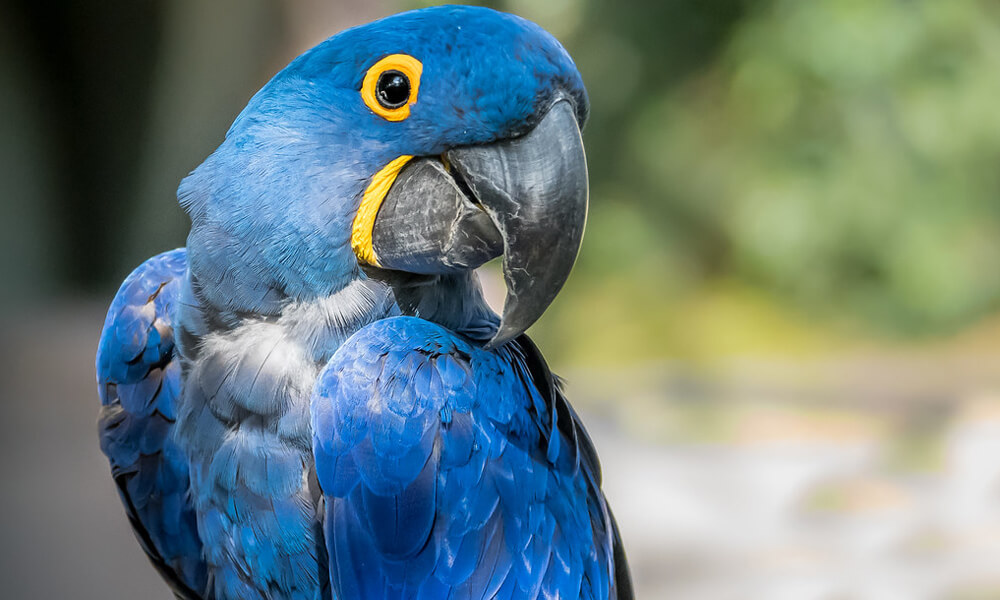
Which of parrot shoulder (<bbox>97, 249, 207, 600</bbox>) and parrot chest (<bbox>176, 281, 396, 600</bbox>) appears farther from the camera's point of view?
parrot shoulder (<bbox>97, 249, 207, 600</bbox>)

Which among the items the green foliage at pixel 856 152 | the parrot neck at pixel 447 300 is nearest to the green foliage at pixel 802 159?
the green foliage at pixel 856 152

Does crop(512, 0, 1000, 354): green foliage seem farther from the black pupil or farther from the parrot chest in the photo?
the parrot chest

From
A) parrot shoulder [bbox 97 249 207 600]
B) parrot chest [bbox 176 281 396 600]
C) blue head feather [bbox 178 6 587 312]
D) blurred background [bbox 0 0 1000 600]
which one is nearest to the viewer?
blue head feather [bbox 178 6 587 312]

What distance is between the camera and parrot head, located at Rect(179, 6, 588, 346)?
944 millimetres

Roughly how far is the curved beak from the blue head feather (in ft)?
0.08

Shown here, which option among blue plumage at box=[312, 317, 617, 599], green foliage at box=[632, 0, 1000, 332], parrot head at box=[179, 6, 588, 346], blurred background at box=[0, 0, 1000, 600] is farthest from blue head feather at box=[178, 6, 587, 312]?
green foliage at box=[632, 0, 1000, 332]

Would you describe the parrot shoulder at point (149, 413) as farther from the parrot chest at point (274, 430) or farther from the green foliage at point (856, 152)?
the green foliage at point (856, 152)

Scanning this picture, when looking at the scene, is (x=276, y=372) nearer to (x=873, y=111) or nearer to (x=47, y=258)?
(x=873, y=111)

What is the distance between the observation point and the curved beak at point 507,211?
944 millimetres

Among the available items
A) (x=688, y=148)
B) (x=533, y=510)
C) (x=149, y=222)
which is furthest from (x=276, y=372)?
(x=688, y=148)

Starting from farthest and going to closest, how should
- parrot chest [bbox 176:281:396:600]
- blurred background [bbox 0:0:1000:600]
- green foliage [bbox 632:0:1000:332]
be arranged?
green foliage [bbox 632:0:1000:332], blurred background [bbox 0:0:1000:600], parrot chest [bbox 176:281:396:600]

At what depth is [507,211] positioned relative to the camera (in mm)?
947

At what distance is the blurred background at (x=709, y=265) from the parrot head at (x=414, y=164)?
1773 millimetres

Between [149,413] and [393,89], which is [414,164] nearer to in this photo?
[393,89]
